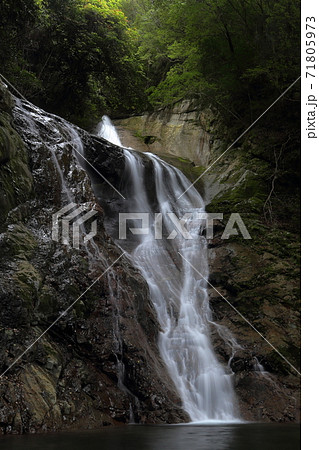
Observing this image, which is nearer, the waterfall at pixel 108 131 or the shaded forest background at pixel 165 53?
the shaded forest background at pixel 165 53

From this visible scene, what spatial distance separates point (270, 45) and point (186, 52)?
3.51m

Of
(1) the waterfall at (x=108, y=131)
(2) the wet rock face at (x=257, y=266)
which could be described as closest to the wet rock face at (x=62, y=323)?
(2) the wet rock face at (x=257, y=266)

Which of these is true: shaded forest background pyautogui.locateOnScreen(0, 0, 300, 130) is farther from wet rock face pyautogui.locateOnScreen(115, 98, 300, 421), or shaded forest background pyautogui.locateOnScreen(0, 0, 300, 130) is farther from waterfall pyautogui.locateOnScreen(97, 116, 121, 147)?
wet rock face pyautogui.locateOnScreen(115, 98, 300, 421)

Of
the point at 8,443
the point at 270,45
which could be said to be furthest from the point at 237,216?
the point at 8,443

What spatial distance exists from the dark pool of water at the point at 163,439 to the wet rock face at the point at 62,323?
0.45 metres

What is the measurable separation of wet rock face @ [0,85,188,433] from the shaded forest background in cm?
648

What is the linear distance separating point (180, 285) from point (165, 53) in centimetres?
1317

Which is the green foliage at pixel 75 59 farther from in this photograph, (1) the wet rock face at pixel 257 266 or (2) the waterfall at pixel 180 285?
Result: (2) the waterfall at pixel 180 285

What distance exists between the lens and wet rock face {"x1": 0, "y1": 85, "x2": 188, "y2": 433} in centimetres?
512

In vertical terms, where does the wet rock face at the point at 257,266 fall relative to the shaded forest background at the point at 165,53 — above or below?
below

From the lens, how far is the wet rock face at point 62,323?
16.8 ft

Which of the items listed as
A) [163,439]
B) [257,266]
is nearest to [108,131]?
[257,266]

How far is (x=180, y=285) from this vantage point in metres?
9.25

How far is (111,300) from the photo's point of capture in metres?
6.67
